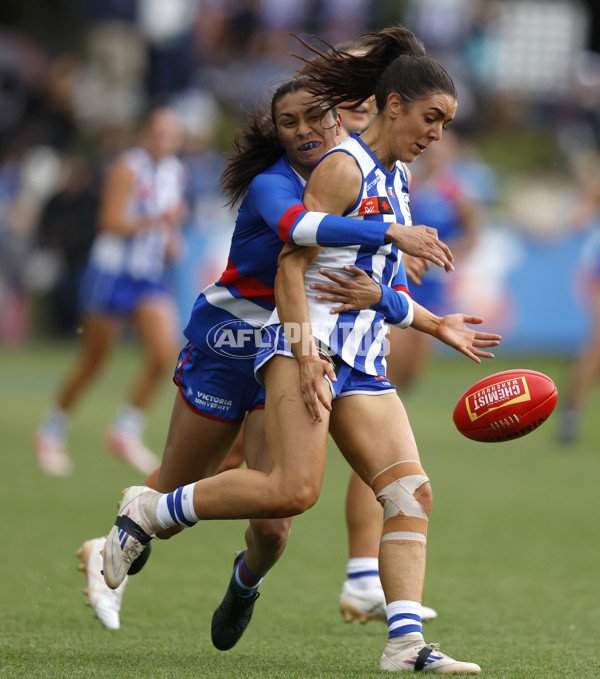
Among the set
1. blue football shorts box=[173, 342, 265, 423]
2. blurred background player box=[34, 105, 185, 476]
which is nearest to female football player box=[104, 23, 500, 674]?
blue football shorts box=[173, 342, 265, 423]

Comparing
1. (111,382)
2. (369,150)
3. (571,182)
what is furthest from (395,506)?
(571,182)

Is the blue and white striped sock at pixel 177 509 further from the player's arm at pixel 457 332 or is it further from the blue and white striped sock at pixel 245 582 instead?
the player's arm at pixel 457 332

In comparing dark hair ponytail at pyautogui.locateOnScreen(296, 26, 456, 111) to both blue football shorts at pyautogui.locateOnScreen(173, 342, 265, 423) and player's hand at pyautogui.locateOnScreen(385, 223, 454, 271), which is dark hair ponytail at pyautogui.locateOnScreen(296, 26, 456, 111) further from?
blue football shorts at pyautogui.locateOnScreen(173, 342, 265, 423)

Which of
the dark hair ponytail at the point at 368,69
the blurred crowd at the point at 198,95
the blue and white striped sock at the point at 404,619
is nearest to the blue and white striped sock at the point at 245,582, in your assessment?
the blue and white striped sock at the point at 404,619

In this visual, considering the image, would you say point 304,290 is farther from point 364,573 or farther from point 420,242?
point 364,573

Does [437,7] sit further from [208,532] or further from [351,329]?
[351,329]

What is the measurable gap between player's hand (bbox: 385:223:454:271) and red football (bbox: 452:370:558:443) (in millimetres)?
650

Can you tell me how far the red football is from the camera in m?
4.41

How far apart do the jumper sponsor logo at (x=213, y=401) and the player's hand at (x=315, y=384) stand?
1.97 feet

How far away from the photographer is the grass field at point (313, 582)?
432 centimetres

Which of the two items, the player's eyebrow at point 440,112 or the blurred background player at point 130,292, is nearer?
the player's eyebrow at point 440,112

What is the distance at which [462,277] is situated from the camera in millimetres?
16312

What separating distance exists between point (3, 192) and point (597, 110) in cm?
1177

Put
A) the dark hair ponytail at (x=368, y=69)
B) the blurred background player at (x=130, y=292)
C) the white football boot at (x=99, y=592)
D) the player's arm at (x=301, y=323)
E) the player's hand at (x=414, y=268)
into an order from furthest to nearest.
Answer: the blurred background player at (x=130, y=292)
the player's hand at (x=414, y=268)
the white football boot at (x=99, y=592)
the dark hair ponytail at (x=368, y=69)
the player's arm at (x=301, y=323)
